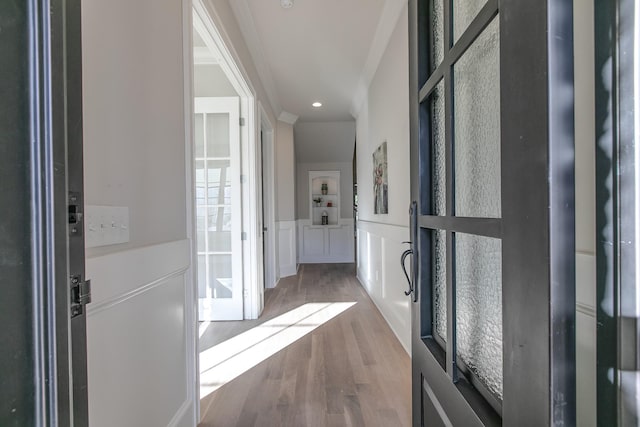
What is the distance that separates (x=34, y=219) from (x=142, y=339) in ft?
2.79

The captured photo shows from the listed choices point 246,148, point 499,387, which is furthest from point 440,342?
point 246,148

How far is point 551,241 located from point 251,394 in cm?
191

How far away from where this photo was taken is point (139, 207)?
1122mm

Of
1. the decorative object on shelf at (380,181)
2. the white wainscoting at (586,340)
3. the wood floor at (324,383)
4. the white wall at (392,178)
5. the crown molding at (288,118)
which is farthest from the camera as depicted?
the crown molding at (288,118)

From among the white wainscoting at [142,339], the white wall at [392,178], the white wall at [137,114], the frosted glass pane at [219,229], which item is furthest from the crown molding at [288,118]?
the white wainscoting at [142,339]

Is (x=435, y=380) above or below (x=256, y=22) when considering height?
below

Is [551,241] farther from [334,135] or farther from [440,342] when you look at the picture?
[334,135]

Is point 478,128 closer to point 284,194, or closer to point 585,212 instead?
point 585,212

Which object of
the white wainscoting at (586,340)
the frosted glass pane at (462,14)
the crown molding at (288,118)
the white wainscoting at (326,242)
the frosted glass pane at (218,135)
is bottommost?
the white wainscoting at (326,242)

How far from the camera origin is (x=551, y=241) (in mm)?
454

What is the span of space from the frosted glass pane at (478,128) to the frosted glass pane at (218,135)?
2832 millimetres

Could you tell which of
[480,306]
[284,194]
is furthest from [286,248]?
[480,306]

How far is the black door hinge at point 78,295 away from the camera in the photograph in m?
0.58

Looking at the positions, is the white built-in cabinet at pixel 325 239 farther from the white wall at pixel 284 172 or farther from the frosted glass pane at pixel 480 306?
the frosted glass pane at pixel 480 306
